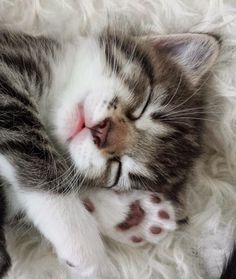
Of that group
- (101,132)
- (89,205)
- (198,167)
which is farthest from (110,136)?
(198,167)

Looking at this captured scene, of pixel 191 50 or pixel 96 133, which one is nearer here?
pixel 96 133

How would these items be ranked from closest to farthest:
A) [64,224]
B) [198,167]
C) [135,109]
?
[64,224]
[135,109]
[198,167]

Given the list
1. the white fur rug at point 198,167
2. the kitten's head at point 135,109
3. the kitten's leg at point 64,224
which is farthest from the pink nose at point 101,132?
the white fur rug at point 198,167

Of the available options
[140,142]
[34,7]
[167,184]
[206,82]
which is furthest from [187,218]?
[34,7]

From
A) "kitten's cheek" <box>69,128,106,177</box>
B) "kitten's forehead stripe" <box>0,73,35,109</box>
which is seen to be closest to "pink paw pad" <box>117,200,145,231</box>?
"kitten's cheek" <box>69,128,106,177</box>

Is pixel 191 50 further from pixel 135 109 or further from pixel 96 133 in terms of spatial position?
pixel 96 133

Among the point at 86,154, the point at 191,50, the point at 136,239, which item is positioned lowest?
the point at 136,239

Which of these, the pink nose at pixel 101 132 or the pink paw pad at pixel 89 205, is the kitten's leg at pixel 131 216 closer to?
the pink paw pad at pixel 89 205
